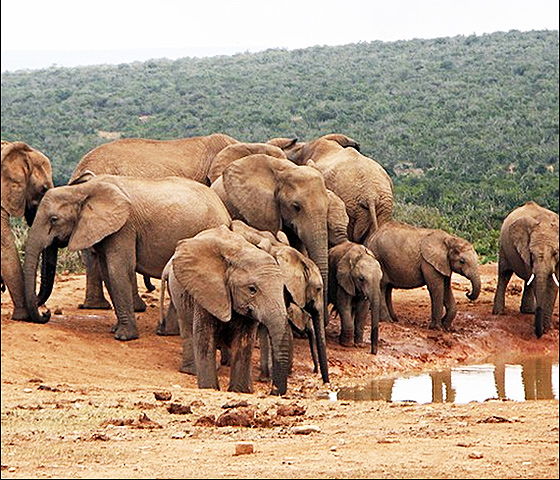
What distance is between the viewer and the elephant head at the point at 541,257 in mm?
17359

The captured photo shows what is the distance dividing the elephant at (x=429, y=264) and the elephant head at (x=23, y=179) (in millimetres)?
4573

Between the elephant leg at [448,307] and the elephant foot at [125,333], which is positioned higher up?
the elephant foot at [125,333]

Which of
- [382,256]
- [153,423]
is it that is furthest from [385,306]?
[153,423]

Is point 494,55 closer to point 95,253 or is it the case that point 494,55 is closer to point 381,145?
point 381,145

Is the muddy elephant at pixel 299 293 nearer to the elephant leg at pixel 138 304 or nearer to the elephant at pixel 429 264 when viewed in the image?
the elephant leg at pixel 138 304

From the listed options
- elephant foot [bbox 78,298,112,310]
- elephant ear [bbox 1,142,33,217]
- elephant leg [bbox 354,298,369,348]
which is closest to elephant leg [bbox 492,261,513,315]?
elephant leg [bbox 354,298,369,348]

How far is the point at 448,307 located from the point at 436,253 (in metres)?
0.68

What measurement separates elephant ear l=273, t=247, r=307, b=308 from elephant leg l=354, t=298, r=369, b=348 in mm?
2575

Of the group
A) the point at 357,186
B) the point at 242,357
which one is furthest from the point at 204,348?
the point at 357,186

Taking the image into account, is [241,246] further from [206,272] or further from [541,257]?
[541,257]

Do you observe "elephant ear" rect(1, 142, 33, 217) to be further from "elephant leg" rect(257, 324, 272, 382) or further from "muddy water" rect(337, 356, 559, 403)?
"muddy water" rect(337, 356, 559, 403)

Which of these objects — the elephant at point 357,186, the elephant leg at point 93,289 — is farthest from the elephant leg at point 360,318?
the elephant leg at point 93,289

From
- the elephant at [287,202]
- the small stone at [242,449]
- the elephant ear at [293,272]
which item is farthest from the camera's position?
the elephant at [287,202]

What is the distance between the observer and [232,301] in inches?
476
